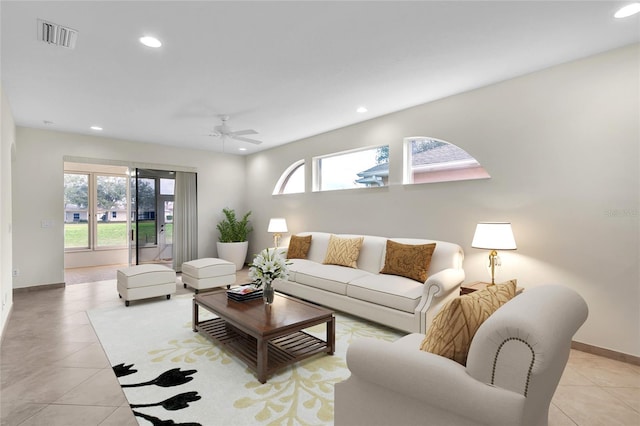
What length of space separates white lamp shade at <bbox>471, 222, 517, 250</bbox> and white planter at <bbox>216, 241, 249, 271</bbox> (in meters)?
5.04

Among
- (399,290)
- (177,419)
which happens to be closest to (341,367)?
(399,290)

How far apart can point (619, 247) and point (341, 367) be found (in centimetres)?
262

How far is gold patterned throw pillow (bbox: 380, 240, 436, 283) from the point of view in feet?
11.9

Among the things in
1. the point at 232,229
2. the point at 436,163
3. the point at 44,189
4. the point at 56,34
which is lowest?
the point at 232,229

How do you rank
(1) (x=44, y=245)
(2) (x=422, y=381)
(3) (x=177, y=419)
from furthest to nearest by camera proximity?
(1) (x=44, y=245), (3) (x=177, y=419), (2) (x=422, y=381)

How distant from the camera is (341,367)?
2662 mm

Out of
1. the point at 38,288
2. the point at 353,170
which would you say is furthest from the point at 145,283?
the point at 353,170

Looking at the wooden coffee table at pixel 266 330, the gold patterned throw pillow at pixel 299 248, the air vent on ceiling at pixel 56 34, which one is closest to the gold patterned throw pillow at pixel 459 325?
the wooden coffee table at pixel 266 330

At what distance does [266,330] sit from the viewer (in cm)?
247

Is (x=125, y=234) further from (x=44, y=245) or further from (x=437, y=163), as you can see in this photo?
(x=437, y=163)

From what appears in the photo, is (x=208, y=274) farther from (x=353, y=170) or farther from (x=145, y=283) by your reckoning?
(x=353, y=170)

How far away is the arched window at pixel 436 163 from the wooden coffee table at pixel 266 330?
7.73 feet

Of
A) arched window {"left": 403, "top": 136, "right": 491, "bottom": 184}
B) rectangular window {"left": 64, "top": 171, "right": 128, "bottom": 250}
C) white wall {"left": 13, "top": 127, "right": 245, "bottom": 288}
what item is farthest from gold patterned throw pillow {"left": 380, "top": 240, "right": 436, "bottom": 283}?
rectangular window {"left": 64, "top": 171, "right": 128, "bottom": 250}

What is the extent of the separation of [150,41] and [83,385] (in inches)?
106
